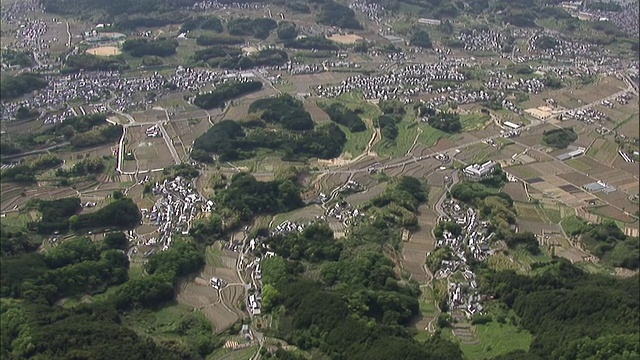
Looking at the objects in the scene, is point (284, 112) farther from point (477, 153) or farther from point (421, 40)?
point (421, 40)

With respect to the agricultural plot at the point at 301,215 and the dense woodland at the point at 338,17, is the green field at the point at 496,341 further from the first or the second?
the dense woodland at the point at 338,17

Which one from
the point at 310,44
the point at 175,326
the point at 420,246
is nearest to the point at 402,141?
the point at 420,246

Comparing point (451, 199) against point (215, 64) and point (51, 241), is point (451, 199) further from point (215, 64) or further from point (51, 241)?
point (215, 64)

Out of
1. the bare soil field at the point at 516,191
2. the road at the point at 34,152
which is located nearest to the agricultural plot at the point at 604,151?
the bare soil field at the point at 516,191

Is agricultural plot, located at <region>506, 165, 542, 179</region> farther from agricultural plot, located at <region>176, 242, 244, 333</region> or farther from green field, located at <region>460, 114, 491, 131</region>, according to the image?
agricultural plot, located at <region>176, 242, 244, 333</region>

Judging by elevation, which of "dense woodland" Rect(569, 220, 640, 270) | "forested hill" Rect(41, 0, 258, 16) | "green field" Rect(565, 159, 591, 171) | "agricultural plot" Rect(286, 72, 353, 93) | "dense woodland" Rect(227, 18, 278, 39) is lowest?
"forested hill" Rect(41, 0, 258, 16)

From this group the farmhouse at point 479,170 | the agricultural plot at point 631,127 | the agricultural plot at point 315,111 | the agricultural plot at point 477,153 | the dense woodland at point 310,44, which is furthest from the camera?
the dense woodland at point 310,44

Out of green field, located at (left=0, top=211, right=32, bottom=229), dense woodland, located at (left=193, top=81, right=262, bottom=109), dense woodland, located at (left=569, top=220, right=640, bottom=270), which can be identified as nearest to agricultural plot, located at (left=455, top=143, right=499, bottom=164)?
dense woodland, located at (left=569, top=220, right=640, bottom=270)

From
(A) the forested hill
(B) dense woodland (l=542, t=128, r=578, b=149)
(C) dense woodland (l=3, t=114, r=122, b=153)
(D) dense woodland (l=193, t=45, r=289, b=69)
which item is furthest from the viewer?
(A) the forested hill
